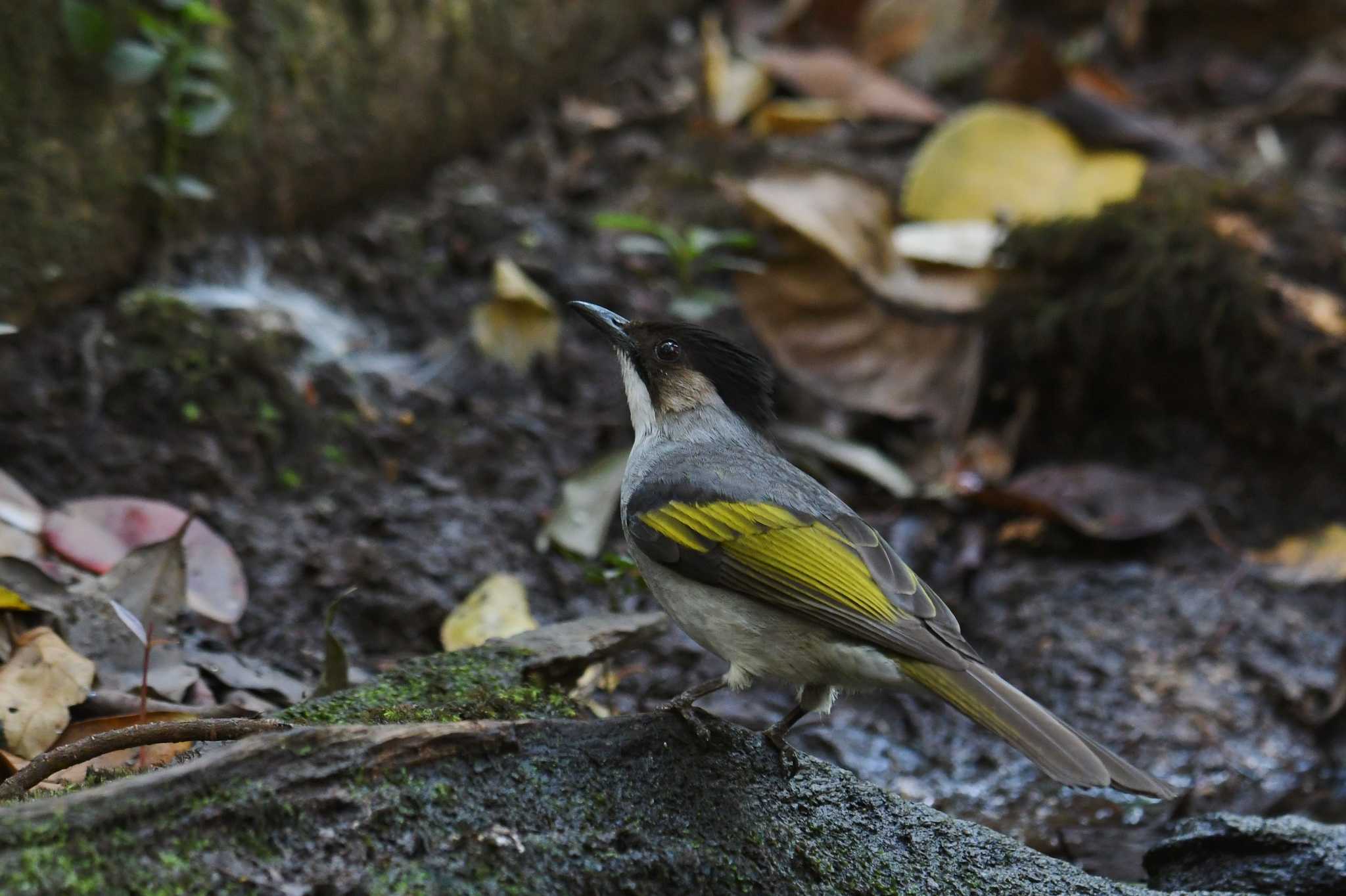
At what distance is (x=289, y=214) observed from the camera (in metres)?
6.00

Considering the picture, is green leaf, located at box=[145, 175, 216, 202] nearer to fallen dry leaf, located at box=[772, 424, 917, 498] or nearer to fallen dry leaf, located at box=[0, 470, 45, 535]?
fallen dry leaf, located at box=[0, 470, 45, 535]

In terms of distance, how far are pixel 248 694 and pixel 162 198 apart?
92.2 inches

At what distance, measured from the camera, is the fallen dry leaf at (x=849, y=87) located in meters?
7.94

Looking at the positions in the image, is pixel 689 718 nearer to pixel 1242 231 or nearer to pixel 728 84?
pixel 1242 231

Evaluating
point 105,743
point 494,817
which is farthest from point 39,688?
point 494,817

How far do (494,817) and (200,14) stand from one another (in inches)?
130

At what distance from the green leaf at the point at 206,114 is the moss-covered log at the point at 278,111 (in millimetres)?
154

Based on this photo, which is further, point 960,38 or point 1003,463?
point 960,38

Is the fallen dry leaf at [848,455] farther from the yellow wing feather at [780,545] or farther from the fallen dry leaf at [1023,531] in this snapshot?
the yellow wing feather at [780,545]

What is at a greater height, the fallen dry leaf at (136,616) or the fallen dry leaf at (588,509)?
the fallen dry leaf at (136,616)

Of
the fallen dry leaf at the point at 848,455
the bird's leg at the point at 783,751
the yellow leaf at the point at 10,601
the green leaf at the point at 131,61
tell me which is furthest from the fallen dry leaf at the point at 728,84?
the yellow leaf at the point at 10,601

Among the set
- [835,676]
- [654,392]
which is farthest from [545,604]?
[835,676]

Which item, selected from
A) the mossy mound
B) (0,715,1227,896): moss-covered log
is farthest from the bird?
the mossy mound

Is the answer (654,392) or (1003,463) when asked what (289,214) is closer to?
(654,392)
